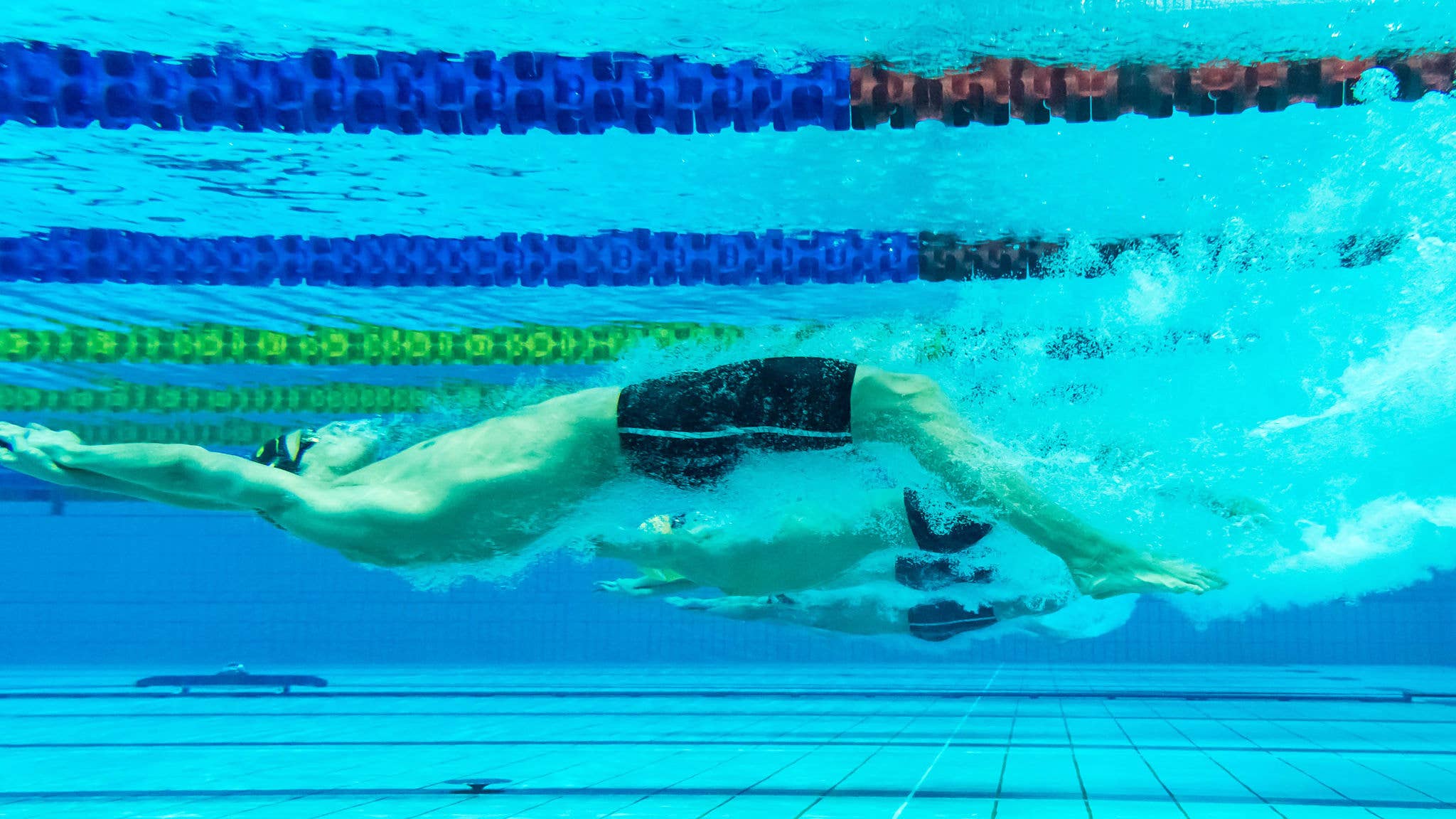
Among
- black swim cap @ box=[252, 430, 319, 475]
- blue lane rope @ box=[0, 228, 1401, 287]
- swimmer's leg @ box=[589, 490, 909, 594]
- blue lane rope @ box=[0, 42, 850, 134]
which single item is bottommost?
swimmer's leg @ box=[589, 490, 909, 594]

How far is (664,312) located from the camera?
22.8 feet

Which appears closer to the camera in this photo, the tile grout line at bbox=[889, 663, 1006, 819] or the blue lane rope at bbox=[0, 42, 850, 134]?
the blue lane rope at bbox=[0, 42, 850, 134]

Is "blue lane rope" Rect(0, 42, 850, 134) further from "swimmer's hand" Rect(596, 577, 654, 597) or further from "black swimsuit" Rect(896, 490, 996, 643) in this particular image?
"swimmer's hand" Rect(596, 577, 654, 597)

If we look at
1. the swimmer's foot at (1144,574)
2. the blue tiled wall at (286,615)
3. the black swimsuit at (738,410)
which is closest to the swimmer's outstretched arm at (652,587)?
the black swimsuit at (738,410)

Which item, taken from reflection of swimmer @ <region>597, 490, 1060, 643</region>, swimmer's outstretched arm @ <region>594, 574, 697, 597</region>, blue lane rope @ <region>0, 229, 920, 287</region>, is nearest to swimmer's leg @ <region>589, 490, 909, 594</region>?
reflection of swimmer @ <region>597, 490, 1060, 643</region>

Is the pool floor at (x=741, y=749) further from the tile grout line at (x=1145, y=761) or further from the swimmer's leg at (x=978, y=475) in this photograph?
the swimmer's leg at (x=978, y=475)

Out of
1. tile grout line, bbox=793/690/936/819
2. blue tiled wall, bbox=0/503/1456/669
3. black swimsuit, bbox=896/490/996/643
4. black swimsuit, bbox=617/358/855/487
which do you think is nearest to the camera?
black swimsuit, bbox=617/358/855/487

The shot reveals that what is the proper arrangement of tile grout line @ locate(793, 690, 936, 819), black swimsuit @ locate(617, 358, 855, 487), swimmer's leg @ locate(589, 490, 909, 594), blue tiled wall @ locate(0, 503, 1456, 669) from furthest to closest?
blue tiled wall @ locate(0, 503, 1456, 669) < tile grout line @ locate(793, 690, 936, 819) < swimmer's leg @ locate(589, 490, 909, 594) < black swimsuit @ locate(617, 358, 855, 487)

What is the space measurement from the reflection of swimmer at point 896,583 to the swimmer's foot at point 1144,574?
1.68ft

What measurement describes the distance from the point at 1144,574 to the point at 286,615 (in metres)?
16.0

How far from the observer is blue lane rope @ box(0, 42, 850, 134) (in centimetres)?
456

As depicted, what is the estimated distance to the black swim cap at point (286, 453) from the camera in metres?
4.23

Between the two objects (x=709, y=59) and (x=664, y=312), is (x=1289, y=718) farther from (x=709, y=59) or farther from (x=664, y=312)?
(x=709, y=59)

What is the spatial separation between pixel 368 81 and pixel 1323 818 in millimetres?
5288
